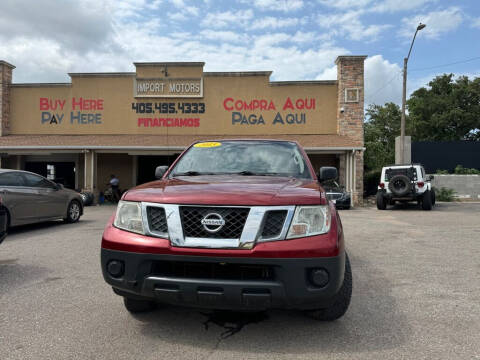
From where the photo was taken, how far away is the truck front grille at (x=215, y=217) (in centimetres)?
259

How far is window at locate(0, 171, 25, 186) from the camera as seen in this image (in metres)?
8.01

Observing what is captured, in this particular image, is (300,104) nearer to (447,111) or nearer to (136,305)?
(136,305)

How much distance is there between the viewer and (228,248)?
252 centimetres

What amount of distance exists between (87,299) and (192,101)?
1641cm

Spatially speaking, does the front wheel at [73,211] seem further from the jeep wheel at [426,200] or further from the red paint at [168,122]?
the jeep wheel at [426,200]

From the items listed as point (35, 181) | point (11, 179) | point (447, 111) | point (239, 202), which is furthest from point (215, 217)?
point (447, 111)

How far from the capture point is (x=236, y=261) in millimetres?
2479

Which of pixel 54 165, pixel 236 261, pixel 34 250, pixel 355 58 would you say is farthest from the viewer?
pixel 54 165

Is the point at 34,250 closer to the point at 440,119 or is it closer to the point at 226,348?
the point at 226,348

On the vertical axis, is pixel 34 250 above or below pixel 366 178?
below

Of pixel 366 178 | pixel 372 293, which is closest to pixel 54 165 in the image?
pixel 366 178

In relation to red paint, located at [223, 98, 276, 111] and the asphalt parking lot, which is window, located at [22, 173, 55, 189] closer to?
the asphalt parking lot

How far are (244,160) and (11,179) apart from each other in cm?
654

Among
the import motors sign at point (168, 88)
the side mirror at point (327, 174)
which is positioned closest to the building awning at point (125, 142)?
the import motors sign at point (168, 88)
